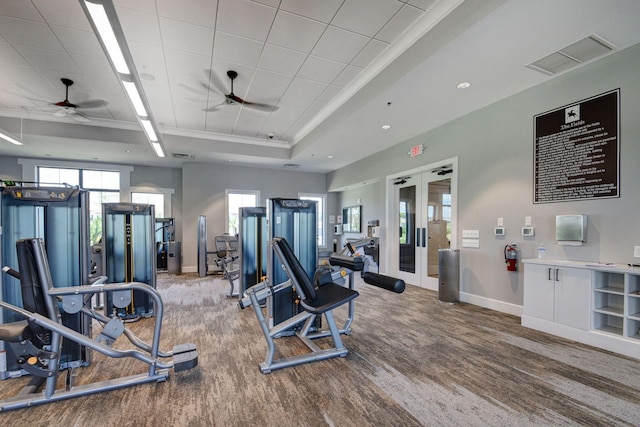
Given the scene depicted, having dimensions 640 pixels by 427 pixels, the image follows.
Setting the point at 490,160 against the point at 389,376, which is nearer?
the point at 389,376

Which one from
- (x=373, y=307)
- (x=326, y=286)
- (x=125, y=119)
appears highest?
(x=125, y=119)

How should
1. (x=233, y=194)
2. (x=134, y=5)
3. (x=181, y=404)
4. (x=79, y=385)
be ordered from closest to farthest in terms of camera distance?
(x=181, y=404) < (x=79, y=385) < (x=134, y=5) < (x=233, y=194)

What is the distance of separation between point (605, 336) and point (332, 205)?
25.3 feet

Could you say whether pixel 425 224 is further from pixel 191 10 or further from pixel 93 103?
pixel 93 103

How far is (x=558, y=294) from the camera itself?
3.32 meters

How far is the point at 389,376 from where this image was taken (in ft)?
8.01

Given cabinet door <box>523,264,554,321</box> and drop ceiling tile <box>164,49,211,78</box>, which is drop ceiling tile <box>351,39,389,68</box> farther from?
cabinet door <box>523,264,554,321</box>

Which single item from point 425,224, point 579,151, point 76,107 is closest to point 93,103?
point 76,107

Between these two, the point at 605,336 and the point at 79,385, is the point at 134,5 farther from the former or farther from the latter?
the point at 605,336

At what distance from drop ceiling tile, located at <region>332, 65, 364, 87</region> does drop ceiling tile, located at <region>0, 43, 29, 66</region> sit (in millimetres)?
4073

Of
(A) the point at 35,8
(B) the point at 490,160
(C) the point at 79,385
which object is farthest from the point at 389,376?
(A) the point at 35,8

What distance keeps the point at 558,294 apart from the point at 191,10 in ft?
16.5

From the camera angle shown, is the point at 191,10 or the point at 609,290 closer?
the point at 191,10

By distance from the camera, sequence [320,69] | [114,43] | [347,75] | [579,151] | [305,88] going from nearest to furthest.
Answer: [114,43] < [579,151] < [320,69] < [347,75] < [305,88]
